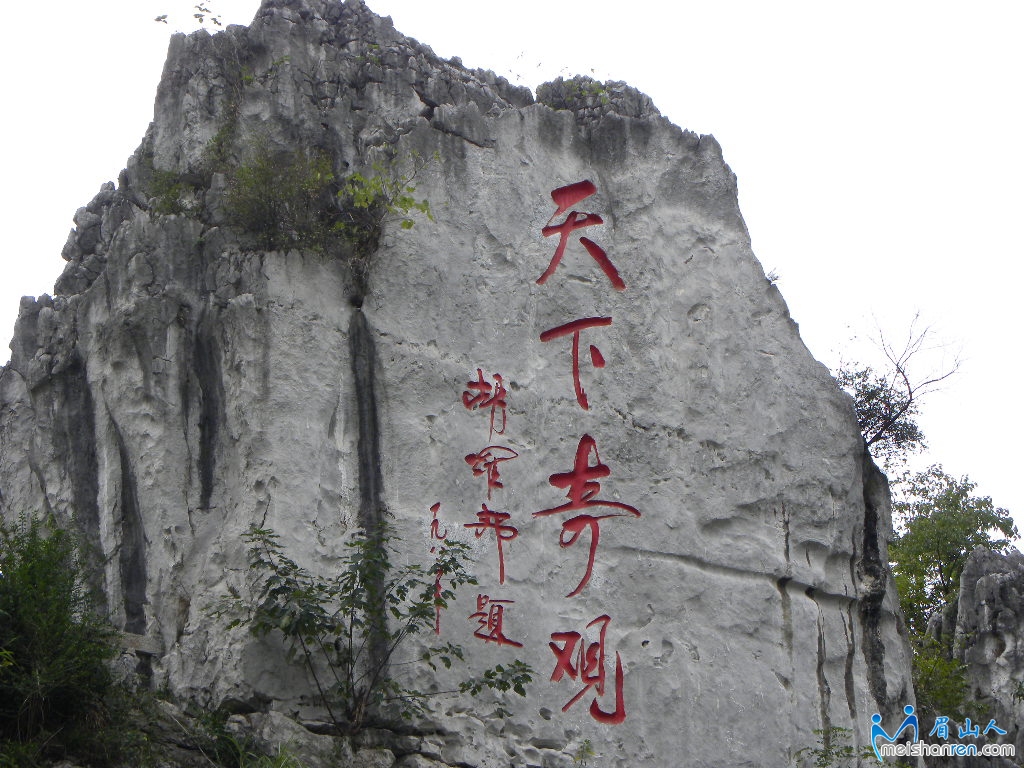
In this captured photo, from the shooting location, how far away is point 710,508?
7.85m

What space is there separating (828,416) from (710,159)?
201 centimetres

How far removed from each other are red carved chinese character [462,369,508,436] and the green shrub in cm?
251

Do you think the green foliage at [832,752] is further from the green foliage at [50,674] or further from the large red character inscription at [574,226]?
the green foliage at [50,674]

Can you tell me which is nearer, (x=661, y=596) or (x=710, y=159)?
(x=661, y=596)

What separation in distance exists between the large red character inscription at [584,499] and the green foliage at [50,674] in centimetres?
266

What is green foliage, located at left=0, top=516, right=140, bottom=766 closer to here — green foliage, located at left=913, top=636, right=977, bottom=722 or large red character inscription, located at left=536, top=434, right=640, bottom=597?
large red character inscription, located at left=536, top=434, right=640, bottom=597

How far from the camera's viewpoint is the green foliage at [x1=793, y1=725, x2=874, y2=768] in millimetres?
7452

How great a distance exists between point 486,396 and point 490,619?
138 centimetres

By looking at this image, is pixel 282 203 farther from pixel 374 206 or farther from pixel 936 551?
pixel 936 551

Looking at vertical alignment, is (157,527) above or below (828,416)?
below

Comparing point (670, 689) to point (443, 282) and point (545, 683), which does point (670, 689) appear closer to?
point (545, 683)

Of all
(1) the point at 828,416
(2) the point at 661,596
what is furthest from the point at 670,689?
(1) the point at 828,416

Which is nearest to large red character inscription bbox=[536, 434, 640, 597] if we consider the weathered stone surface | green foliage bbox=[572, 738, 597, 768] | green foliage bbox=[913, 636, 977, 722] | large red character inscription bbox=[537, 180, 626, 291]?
green foliage bbox=[572, 738, 597, 768]

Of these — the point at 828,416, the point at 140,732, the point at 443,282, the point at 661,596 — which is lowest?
the point at 140,732
